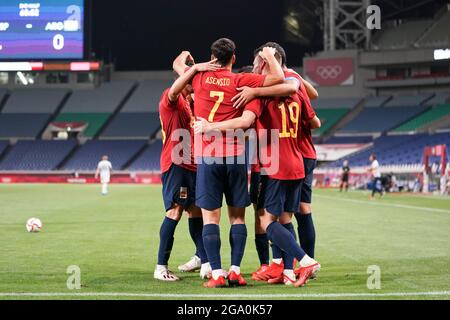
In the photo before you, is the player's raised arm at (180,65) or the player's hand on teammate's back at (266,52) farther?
the player's raised arm at (180,65)

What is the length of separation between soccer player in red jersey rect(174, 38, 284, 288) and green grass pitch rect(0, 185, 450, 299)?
0.56 meters

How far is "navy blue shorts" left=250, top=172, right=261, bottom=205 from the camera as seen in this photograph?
779 centimetres

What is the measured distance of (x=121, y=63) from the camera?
6819cm

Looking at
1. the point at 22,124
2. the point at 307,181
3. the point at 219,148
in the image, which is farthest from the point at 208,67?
the point at 22,124

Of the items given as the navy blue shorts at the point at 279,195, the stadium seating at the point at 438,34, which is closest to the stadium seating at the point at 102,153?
the stadium seating at the point at 438,34

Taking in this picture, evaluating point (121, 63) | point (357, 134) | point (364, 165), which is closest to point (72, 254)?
point (364, 165)

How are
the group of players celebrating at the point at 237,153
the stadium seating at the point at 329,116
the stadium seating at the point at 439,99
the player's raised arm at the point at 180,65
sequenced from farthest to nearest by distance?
the stadium seating at the point at 329,116 < the stadium seating at the point at 439,99 < the player's raised arm at the point at 180,65 < the group of players celebrating at the point at 237,153

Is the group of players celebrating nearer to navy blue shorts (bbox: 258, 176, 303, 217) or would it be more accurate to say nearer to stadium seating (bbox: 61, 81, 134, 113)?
navy blue shorts (bbox: 258, 176, 303, 217)

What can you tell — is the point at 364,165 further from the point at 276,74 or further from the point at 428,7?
the point at 276,74

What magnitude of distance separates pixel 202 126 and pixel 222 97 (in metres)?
0.39

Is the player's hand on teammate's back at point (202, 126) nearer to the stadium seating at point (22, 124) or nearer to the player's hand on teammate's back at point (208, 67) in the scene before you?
the player's hand on teammate's back at point (208, 67)

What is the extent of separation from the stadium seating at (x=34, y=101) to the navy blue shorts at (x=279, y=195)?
61.1 metres

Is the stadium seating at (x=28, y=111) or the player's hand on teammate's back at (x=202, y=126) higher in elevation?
the stadium seating at (x=28, y=111)

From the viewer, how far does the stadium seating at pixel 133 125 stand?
208 ft
